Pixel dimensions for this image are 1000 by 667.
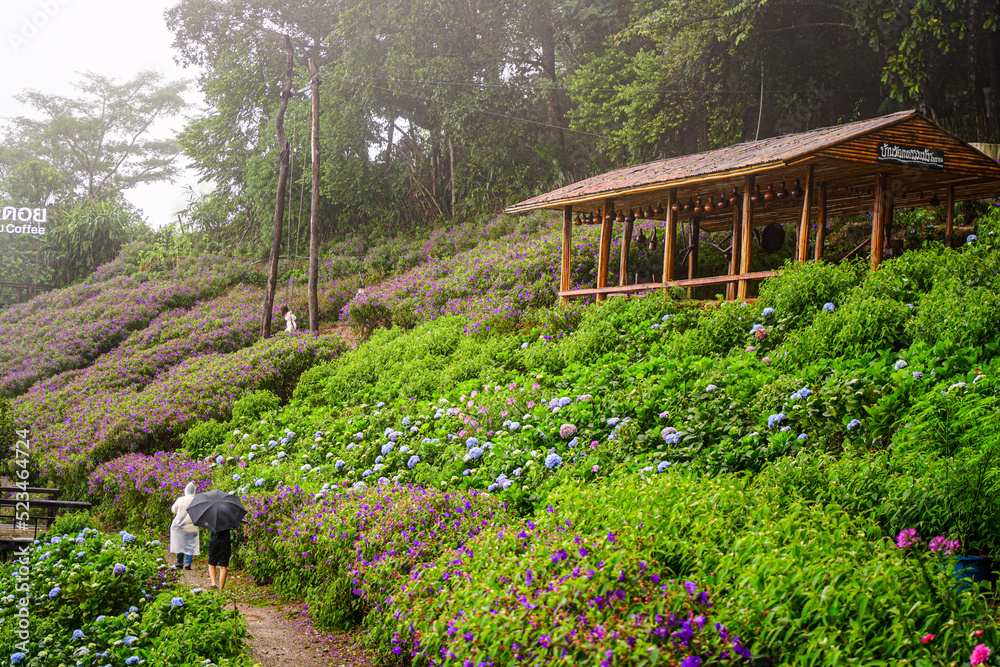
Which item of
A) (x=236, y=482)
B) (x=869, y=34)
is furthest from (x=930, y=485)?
(x=869, y=34)

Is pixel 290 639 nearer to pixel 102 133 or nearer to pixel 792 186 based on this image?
pixel 792 186

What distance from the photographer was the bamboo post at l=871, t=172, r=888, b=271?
38.3 feet

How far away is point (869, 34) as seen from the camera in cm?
1859

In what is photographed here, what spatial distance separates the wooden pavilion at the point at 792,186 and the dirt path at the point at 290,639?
8.22 meters

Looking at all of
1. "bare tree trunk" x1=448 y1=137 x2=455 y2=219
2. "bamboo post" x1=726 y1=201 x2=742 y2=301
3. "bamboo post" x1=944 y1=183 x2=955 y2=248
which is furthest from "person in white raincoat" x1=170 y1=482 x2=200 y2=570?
"bare tree trunk" x1=448 y1=137 x2=455 y2=219

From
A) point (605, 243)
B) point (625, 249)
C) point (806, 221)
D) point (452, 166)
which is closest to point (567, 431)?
point (806, 221)

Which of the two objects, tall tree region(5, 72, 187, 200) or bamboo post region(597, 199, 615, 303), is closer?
bamboo post region(597, 199, 615, 303)

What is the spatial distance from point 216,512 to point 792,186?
1114cm

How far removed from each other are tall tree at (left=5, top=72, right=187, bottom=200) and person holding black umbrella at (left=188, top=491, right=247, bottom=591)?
158ft

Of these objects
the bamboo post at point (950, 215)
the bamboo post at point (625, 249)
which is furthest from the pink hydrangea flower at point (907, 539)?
the bamboo post at point (625, 249)

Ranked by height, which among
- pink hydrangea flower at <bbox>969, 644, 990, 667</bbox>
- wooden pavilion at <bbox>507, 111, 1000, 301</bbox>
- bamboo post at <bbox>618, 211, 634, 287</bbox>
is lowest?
pink hydrangea flower at <bbox>969, 644, 990, 667</bbox>

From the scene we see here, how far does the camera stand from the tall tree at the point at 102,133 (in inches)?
1927

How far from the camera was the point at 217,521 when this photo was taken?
880 centimetres

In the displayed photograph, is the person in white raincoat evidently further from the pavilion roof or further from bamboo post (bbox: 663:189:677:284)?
the pavilion roof
